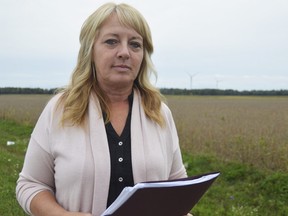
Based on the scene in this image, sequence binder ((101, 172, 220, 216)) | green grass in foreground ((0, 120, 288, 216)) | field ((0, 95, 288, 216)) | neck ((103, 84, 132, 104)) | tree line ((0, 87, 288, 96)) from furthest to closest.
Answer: tree line ((0, 87, 288, 96)) < field ((0, 95, 288, 216)) < green grass in foreground ((0, 120, 288, 216)) < neck ((103, 84, 132, 104)) < binder ((101, 172, 220, 216))

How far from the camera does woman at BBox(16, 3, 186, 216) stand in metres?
2.02

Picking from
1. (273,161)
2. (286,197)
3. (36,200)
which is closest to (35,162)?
(36,200)

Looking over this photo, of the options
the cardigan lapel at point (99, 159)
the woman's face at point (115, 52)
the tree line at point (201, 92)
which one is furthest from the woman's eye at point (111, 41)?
the tree line at point (201, 92)

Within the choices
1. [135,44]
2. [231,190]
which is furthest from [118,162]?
[231,190]

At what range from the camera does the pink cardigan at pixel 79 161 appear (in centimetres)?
200

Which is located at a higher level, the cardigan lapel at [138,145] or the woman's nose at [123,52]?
the woman's nose at [123,52]

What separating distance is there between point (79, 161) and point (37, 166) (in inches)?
9.0

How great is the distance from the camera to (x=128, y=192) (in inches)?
62.7

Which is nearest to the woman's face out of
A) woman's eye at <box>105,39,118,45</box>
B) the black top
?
woman's eye at <box>105,39,118,45</box>

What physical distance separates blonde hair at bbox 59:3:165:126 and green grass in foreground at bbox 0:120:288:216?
11.9 ft

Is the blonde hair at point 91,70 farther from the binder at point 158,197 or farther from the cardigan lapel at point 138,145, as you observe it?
the binder at point 158,197

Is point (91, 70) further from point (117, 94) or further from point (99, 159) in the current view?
point (99, 159)

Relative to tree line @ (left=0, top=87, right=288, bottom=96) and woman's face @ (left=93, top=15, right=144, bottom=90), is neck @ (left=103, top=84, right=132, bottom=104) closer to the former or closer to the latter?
woman's face @ (left=93, top=15, right=144, bottom=90)

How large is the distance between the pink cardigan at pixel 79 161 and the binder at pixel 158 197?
292 millimetres
